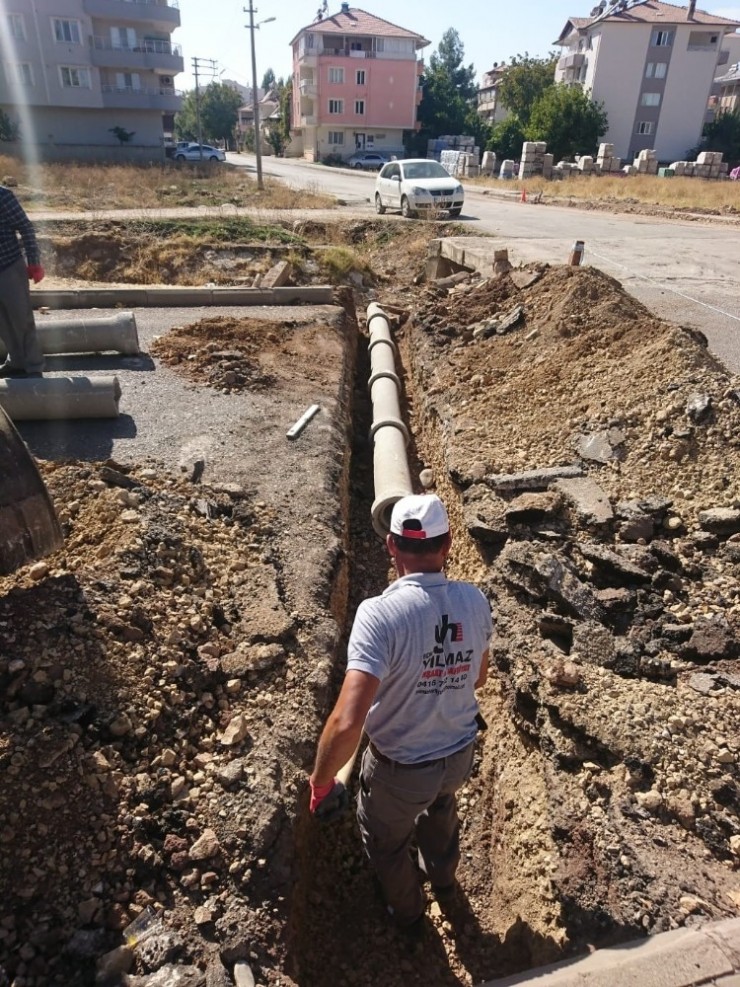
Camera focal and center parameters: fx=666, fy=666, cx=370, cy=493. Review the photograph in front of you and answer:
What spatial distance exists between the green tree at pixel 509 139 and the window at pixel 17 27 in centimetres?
3048

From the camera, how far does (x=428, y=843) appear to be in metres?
3.24

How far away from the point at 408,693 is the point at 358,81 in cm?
6278

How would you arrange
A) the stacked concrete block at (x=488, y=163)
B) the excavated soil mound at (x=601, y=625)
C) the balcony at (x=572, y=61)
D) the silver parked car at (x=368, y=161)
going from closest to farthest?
the excavated soil mound at (x=601, y=625)
the stacked concrete block at (x=488, y=163)
the silver parked car at (x=368, y=161)
the balcony at (x=572, y=61)

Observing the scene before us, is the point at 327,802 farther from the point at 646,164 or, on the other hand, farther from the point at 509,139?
the point at 509,139

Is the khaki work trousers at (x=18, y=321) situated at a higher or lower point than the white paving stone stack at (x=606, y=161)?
lower

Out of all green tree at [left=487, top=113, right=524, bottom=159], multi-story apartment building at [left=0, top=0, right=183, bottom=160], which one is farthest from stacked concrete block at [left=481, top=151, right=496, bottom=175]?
multi-story apartment building at [left=0, top=0, right=183, bottom=160]

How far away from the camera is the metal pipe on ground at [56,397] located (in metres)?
6.02

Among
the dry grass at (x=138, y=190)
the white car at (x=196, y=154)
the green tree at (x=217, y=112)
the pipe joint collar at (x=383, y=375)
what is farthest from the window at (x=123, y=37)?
the pipe joint collar at (x=383, y=375)

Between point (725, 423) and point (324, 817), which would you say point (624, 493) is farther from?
point (324, 817)

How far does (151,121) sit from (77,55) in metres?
5.60

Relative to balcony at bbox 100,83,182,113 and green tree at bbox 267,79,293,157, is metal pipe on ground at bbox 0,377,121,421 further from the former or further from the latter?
green tree at bbox 267,79,293,157

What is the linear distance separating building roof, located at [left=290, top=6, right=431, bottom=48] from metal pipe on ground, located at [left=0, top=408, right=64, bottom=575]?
62059 mm

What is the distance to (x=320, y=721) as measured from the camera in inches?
149

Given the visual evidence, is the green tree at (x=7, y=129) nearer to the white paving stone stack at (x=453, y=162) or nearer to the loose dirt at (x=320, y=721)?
the white paving stone stack at (x=453, y=162)
